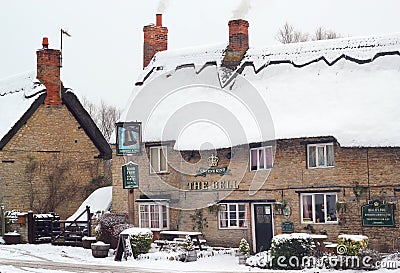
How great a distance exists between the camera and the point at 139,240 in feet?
83.1

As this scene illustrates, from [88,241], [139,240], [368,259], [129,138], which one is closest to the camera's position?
[368,259]

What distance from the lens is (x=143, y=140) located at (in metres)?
29.4

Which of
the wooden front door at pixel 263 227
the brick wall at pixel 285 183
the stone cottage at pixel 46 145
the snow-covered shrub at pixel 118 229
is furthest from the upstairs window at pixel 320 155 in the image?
the stone cottage at pixel 46 145

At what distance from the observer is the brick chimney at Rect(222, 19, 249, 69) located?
30250mm

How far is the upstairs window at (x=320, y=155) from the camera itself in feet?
84.1

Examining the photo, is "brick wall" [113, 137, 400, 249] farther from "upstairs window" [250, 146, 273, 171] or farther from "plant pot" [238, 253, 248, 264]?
"plant pot" [238, 253, 248, 264]

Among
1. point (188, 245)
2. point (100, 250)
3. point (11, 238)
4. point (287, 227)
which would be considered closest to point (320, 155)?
point (287, 227)

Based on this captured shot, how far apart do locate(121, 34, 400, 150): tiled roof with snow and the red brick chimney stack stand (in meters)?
0.40

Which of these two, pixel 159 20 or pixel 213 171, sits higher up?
pixel 159 20

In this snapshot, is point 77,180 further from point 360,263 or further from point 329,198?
point 360,263

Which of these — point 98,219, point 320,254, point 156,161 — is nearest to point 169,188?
point 156,161

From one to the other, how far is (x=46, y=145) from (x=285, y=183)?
13.4 metres

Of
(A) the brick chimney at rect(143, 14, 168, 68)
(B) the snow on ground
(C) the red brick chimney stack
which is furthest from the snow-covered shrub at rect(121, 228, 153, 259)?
(A) the brick chimney at rect(143, 14, 168, 68)

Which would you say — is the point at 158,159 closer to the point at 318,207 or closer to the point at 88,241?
the point at 88,241
